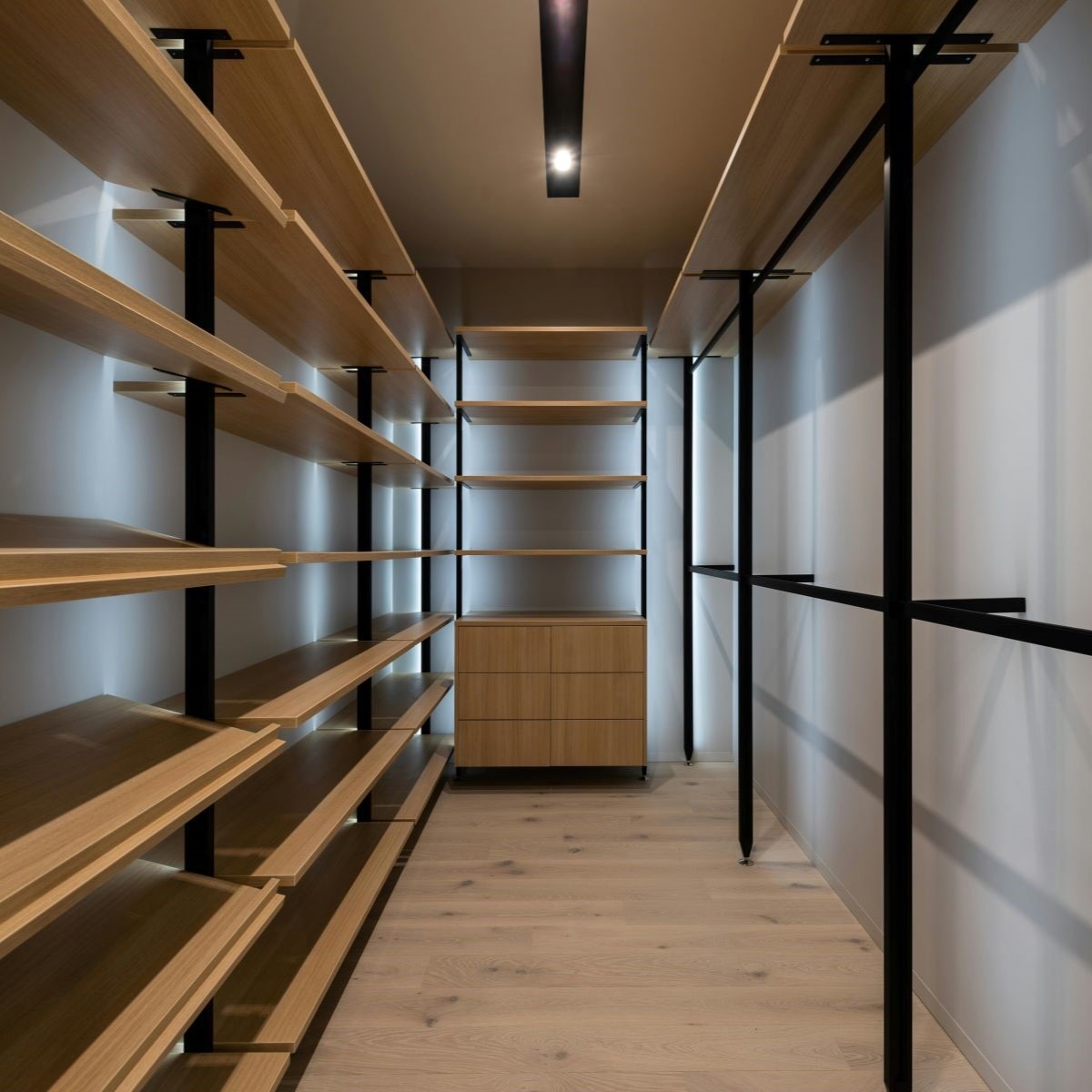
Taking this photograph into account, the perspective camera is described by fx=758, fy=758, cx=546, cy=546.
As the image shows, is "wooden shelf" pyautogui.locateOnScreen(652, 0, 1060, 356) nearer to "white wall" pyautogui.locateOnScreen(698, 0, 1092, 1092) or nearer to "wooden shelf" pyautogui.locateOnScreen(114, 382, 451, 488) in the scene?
"white wall" pyautogui.locateOnScreen(698, 0, 1092, 1092)

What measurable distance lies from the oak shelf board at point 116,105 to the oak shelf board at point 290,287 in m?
0.06

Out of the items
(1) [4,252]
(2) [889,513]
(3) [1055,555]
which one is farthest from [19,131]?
(3) [1055,555]

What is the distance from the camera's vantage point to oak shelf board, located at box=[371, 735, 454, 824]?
275 cm

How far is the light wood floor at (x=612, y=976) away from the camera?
163 centimetres

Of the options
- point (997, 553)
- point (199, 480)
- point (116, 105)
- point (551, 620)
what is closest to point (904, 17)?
point (997, 553)

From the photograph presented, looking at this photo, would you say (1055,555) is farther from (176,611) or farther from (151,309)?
(176,611)

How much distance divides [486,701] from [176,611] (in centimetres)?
181

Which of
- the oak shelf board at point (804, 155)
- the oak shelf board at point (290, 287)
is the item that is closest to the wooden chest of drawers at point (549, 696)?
the oak shelf board at point (290, 287)

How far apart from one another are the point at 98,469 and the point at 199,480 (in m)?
0.32

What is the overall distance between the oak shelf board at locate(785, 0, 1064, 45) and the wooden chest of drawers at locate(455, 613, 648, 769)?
251cm

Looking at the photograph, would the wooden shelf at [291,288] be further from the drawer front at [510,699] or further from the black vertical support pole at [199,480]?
the drawer front at [510,699]

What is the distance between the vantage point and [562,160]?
2932 millimetres

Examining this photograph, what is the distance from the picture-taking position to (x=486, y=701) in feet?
11.5

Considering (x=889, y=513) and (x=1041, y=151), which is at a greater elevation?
(x=1041, y=151)
